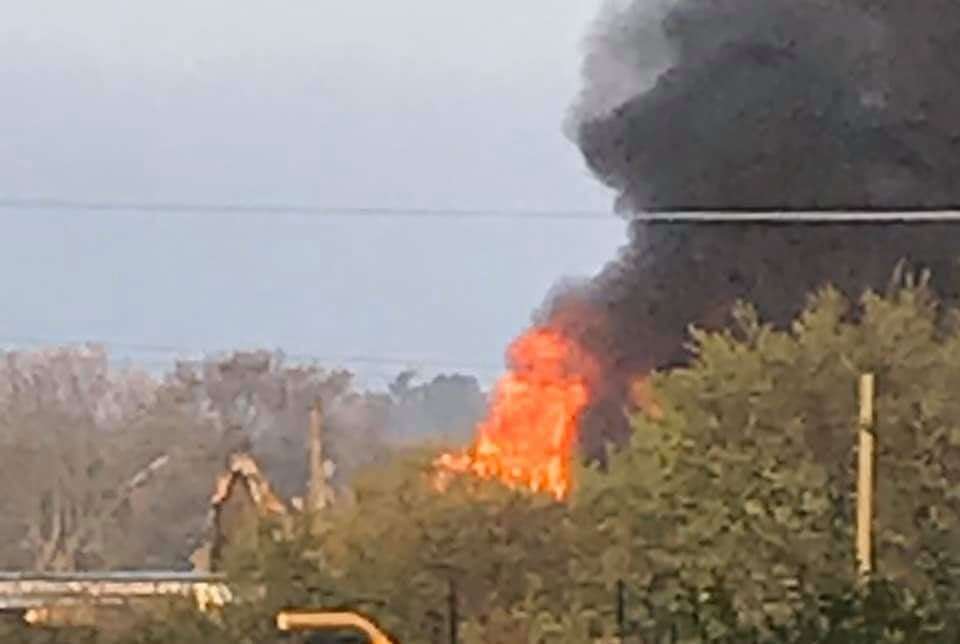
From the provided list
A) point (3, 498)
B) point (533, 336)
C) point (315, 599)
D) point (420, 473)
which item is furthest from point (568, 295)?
point (3, 498)

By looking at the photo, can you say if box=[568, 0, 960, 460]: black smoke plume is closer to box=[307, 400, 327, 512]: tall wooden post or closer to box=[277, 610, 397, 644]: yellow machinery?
box=[307, 400, 327, 512]: tall wooden post

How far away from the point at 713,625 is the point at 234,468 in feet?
96.1

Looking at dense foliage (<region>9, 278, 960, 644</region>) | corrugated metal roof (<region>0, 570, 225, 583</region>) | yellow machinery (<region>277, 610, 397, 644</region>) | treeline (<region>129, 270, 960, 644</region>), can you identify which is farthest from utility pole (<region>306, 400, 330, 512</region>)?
yellow machinery (<region>277, 610, 397, 644</region>)

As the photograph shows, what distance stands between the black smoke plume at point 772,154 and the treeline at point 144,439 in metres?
27.7

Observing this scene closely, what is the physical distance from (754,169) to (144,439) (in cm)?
3646

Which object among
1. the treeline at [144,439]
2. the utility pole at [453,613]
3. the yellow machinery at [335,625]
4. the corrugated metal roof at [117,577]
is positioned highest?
the treeline at [144,439]

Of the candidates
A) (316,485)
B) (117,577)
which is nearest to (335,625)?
(316,485)

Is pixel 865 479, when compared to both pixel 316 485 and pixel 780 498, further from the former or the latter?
pixel 316 485

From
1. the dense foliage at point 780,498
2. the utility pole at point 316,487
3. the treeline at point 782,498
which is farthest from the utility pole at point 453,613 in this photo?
the utility pole at point 316,487

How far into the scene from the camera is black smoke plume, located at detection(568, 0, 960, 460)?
133 ft

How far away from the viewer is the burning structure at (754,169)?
4028 cm

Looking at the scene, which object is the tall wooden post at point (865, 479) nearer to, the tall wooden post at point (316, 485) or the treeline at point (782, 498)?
the treeline at point (782, 498)

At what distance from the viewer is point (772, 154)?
42.5 metres

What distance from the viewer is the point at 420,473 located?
3738cm
